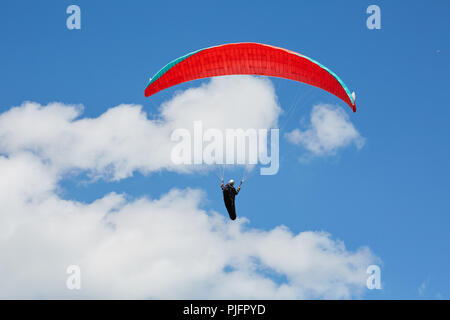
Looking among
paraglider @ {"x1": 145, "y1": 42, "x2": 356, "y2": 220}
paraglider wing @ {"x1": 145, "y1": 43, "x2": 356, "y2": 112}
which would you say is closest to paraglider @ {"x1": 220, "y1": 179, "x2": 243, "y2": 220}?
paraglider @ {"x1": 145, "y1": 42, "x2": 356, "y2": 220}

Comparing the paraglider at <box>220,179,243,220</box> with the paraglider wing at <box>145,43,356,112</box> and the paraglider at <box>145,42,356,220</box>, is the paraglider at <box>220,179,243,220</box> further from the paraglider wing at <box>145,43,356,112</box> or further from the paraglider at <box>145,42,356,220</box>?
the paraglider wing at <box>145,43,356,112</box>

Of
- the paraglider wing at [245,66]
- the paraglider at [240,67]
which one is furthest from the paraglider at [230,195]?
the paraglider wing at [245,66]

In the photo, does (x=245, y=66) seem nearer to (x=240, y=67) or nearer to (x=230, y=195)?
(x=240, y=67)

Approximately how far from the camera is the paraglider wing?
27.8 metres

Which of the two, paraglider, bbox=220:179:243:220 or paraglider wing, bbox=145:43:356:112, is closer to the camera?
paraglider wing, bbox=145:43:356:112

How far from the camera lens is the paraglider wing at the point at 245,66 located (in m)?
27.8

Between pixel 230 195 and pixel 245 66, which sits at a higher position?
pixel 245 66

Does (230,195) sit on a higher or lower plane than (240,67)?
lower

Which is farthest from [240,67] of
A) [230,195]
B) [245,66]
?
[230,195]

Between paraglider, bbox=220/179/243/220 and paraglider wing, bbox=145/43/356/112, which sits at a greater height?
paraglider wing, bbox=145/43/356/112

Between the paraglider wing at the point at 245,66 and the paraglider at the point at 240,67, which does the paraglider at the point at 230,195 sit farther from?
the paraglider wing at the point at 245,66

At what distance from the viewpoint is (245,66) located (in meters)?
29.0
